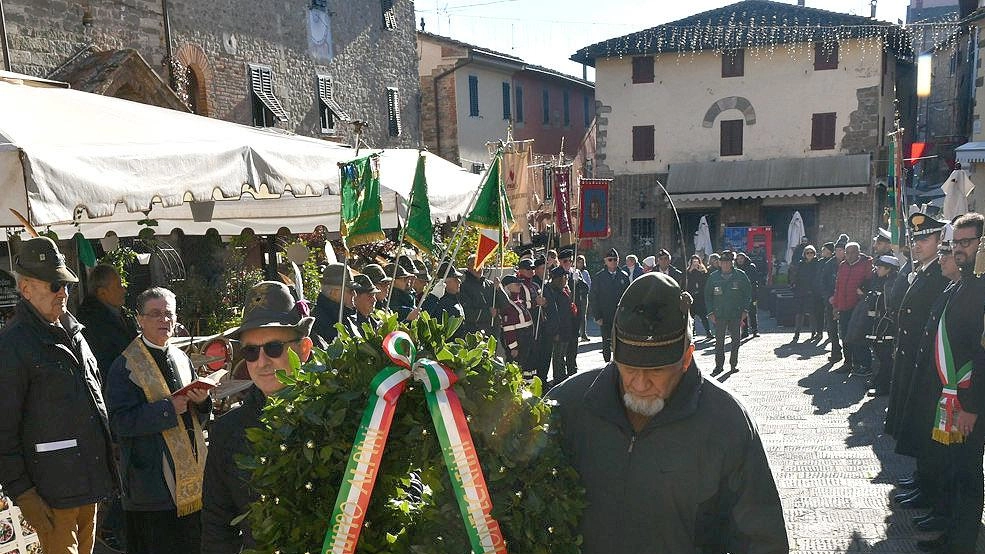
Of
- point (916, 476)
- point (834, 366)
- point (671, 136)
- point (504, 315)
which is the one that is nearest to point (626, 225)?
point (671, 136)

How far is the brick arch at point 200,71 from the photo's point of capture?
1586 cm

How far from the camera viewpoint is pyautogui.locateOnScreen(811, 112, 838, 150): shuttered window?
30172 mm

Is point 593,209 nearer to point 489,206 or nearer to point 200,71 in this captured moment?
point 200,71

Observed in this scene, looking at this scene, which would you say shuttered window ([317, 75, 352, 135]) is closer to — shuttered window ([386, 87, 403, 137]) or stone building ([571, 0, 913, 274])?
shuttered window ([386, 87, 403, 137])

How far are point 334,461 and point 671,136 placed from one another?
3060 cm

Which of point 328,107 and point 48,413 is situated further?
point 328,107

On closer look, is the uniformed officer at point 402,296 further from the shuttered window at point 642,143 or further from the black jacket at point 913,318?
the shuttered window at point 642,143

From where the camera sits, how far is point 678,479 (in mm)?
2742

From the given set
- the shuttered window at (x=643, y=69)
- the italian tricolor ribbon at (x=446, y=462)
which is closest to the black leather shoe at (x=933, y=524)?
the italian tricolor ribbon at (x=446, y=462)

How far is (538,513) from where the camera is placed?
249cm

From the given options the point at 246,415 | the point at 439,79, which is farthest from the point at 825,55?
the point at 246,415

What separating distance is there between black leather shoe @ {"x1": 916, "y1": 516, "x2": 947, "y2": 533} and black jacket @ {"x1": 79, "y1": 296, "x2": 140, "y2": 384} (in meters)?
5.68

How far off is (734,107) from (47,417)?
2981cm

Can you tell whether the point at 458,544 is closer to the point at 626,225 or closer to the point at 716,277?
the point at 716,277
